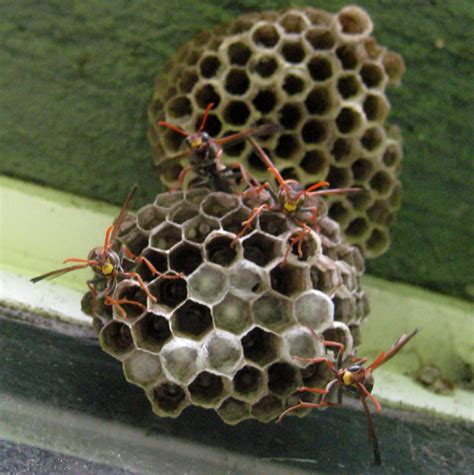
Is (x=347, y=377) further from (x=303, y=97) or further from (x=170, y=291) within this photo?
(x=303, y=97)

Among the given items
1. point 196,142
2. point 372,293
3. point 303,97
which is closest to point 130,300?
point 196,142

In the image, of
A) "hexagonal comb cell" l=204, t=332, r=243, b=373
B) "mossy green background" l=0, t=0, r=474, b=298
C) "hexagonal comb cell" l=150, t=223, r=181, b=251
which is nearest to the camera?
"hexagonal comb cell" l=204, t=332, r=243, b=373

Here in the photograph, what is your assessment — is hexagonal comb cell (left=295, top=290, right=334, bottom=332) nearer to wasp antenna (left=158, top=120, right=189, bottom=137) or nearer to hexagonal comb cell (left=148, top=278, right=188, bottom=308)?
hexagonal comb cell (left=148, top=278, right=188, bottom=308)

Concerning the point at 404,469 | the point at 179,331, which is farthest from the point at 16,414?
the point at 404,469

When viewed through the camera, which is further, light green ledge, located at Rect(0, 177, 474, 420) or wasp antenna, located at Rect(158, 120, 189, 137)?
light green ledge, located at Rect(0, 177, 474, 420)

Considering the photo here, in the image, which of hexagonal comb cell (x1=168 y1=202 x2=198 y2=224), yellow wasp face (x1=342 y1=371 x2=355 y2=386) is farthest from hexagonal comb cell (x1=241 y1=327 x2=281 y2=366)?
hexagonal comb cell (x1=168 y1=202 x2=198 y2=224)

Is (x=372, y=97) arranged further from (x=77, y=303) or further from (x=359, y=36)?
(x=77, y=303)

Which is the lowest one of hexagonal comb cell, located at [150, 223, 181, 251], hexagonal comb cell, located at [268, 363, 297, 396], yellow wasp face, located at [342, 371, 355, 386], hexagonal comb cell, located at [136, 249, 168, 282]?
hexagonal comb cell, located at [268, 363, 297, 396]
